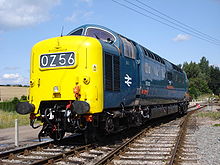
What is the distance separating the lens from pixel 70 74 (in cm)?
805

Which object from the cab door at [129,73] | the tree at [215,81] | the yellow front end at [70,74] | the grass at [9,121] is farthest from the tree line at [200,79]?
the yellow front end at [70,74]

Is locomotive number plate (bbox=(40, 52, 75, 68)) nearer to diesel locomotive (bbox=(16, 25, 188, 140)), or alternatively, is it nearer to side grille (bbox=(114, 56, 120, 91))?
diesel locomotive (bbox=(16, 25, 188, 140))

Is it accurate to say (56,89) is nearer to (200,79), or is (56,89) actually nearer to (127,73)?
(127,73)

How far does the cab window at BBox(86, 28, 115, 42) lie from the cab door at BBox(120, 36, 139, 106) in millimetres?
530

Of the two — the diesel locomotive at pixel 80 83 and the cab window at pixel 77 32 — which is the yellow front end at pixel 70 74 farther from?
the cab window at pixel 77 32

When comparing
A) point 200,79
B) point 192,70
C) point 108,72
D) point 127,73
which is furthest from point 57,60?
point 192,70

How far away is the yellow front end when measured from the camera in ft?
25.6

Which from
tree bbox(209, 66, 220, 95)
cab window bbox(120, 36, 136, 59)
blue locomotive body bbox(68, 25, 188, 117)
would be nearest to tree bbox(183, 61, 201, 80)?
tree bbox(209, 66, 220, 95)

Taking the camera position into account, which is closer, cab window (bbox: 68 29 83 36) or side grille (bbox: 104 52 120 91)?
side grille (bbox: 104 52 120 91)

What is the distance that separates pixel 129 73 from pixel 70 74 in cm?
287

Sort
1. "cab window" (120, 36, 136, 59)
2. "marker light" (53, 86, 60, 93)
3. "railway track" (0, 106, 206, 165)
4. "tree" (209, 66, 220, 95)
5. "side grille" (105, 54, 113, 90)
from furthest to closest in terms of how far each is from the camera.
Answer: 1. "tree" (209, 66, 220, 95)
2. "cab window" (120, 36, 136, 59)
3. "side grille" (105, 54, 113, 90)
4. "marker light" (53, 86, 60, 93)
5. "railway track" (0, 106, 206, 165)

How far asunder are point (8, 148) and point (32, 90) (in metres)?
1.98

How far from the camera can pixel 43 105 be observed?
855 centimetres

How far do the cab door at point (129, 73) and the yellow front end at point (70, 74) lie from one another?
1.80 metres
